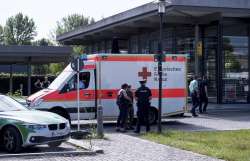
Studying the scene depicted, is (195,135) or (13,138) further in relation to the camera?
(195,135)

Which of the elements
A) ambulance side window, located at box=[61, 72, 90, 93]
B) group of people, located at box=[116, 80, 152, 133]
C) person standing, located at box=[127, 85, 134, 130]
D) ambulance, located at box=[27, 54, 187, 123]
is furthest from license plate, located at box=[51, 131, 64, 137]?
ambulance side window, located at box=[61, 72, 90, 93]

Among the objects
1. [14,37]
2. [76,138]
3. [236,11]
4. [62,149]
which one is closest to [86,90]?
[76,138]

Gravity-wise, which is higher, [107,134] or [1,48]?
[1,48]

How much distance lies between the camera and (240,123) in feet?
72.5

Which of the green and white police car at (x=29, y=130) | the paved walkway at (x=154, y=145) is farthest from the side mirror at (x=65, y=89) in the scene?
the green and white police car at (x=29, y=130)

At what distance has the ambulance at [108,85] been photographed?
2078cm

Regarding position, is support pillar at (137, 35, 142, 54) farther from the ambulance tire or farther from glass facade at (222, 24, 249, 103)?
the ambulance tire

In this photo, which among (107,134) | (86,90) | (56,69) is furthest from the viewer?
(56,69)

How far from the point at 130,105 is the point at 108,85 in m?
2.09

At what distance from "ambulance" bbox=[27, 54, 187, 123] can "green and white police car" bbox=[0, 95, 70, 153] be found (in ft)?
20.1

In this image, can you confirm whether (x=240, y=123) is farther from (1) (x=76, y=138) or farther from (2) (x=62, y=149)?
(2) (x=62, y=149)

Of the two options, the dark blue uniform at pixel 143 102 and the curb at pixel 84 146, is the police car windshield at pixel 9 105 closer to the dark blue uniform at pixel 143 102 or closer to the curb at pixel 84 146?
the curb at pixel 84 146

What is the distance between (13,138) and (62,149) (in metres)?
1.29

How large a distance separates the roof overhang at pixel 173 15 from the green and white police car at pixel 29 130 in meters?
15.4
